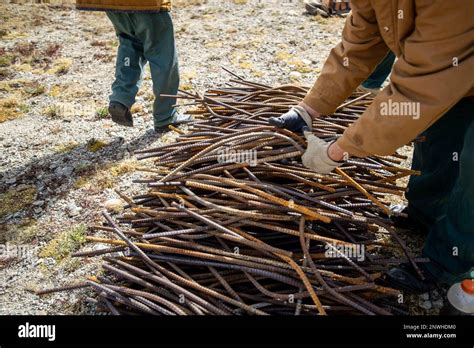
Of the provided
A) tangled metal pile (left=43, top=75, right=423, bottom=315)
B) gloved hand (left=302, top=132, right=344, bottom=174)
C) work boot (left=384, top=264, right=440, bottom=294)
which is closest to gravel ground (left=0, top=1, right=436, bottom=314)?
work boot (left=384, top=264, right=440, bottom=294)

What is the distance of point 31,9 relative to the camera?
791cm

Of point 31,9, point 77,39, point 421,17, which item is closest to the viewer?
point 421,17

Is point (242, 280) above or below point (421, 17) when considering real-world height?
below

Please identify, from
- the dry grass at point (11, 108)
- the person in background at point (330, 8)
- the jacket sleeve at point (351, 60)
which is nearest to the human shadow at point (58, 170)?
the dry grass at point (11, 108)

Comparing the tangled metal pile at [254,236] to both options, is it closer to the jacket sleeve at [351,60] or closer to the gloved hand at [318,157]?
the gloved hand at [318,157]

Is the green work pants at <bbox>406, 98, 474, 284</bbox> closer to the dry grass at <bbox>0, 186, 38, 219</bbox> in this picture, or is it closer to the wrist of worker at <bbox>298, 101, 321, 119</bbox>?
the wrist of worker at <bbox>298, 101, 321, 119</bbox>

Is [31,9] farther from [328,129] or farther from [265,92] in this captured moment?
[328,129]

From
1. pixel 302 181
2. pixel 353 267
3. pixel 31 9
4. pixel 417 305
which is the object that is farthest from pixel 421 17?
pixel 31 9

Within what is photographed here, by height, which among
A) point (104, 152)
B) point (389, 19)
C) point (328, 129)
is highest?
point (389, 19)

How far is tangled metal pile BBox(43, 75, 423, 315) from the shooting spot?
2.09 metres

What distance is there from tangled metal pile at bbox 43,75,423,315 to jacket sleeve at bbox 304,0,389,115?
28cm

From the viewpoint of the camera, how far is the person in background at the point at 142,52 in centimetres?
375

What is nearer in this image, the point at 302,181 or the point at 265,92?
the point at 302,181

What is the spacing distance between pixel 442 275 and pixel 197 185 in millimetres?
1531
